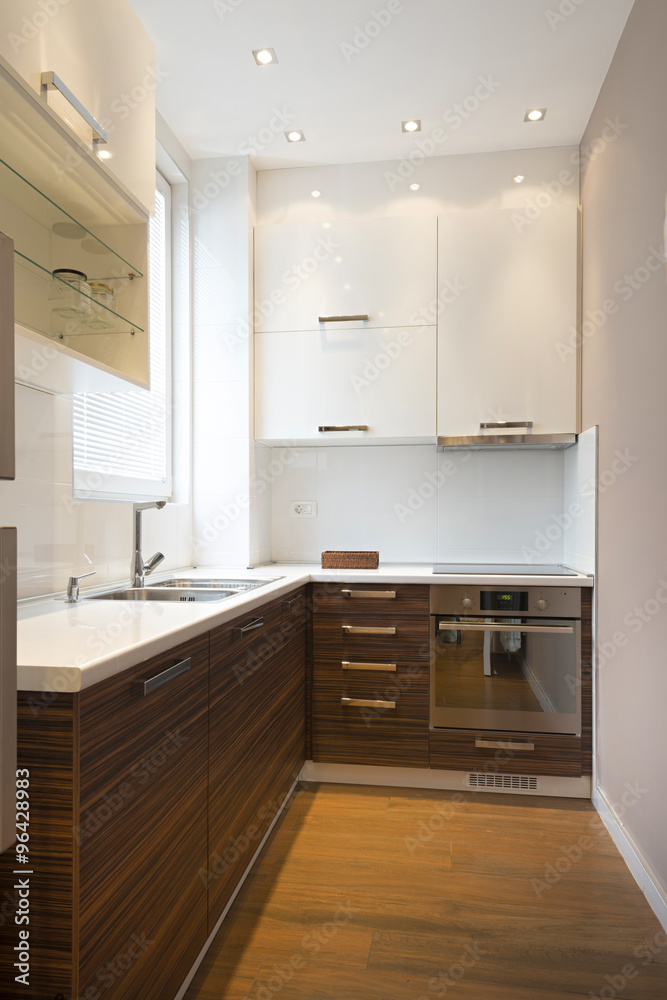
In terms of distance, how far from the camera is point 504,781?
107 inches

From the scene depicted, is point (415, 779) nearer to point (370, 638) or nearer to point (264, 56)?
point (370, 638)

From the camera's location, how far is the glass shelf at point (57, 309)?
1.56 m

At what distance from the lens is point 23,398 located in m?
1.78

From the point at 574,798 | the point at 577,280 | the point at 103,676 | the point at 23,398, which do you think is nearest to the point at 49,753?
the point at 103,676

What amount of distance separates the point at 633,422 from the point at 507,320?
3.30ft

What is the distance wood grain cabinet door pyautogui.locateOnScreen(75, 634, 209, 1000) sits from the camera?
42.1 inches

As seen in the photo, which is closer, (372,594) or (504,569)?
(372,594)

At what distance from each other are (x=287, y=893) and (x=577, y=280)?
2.59 m

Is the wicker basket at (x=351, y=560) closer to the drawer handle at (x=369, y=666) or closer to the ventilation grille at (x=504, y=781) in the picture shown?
the drawer handle at (x=369, y=666)

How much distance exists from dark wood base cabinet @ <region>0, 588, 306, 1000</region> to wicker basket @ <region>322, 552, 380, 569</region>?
1.05m

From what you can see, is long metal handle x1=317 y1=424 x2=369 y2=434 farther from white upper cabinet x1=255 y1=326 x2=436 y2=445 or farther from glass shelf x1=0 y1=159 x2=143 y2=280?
glass shelf x1=0 y1=159 x2=143 y2=280

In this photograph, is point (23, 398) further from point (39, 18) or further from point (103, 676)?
point (103, 676)

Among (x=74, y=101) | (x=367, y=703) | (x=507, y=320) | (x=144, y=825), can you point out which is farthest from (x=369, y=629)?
(x=74, y=101)

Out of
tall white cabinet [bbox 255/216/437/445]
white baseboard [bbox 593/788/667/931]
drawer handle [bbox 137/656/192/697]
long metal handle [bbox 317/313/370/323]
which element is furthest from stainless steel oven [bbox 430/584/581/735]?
drawer handle [bbox 137/656/192/697]
